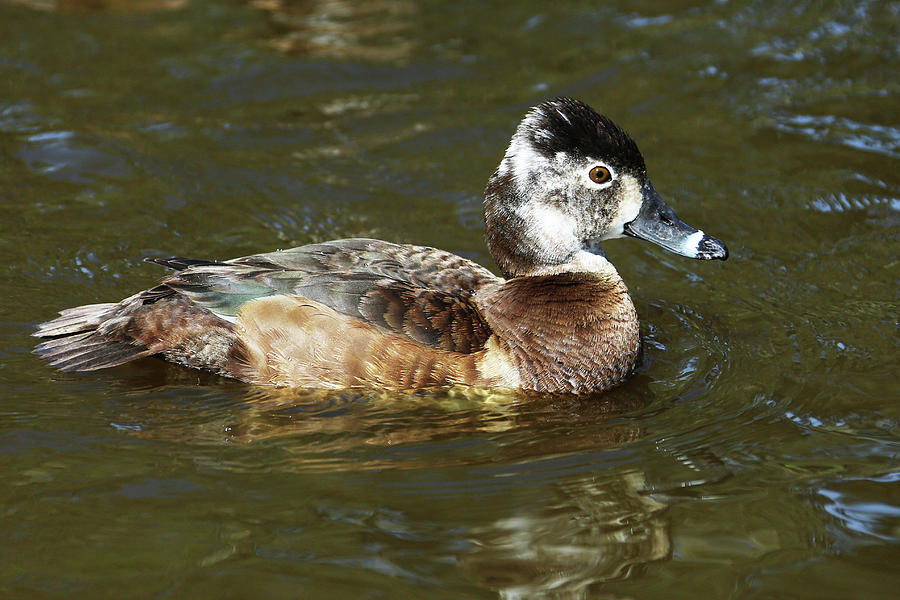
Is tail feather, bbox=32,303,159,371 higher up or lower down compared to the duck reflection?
higher up

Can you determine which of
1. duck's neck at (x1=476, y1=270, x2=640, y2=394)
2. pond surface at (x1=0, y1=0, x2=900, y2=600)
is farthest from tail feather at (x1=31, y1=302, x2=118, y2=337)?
duck's neck at (x1=476, y1=270, x2=640, y2=394)

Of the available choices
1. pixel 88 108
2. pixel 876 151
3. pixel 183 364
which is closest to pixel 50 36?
pixel 88 108

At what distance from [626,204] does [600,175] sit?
10.0 inches

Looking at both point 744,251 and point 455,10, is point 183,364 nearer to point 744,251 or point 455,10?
point 744,251

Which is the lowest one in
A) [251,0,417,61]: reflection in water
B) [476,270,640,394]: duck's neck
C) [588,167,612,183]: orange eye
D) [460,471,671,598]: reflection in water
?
[460,471,671,598]: reflection in water

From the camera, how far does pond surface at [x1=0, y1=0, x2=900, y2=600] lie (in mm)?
4672

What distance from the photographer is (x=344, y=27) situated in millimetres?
A: 11352

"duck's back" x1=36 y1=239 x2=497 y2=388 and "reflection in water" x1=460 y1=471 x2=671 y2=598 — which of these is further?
"duck's back" x1=36 y1=239 x2=497 y2=388

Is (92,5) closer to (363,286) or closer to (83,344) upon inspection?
(83,344)

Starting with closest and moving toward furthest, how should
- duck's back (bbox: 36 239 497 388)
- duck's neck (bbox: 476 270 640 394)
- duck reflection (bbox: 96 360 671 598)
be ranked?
duck reflection (bbox: 96 360 671 598) → duck's back (bbox: 36 239 497 388) → duck's neck (bbox: 476 270 640 394)

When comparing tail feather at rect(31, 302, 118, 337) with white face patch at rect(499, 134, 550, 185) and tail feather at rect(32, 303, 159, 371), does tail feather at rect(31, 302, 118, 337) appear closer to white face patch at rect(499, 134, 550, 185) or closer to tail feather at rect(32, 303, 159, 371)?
tail feather at rect(32, 303, 159, 371)

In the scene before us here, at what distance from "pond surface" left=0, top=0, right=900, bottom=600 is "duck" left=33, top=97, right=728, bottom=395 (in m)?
0.16

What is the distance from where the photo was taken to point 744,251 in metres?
7.99

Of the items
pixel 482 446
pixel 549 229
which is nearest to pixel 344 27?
pixel 549 229
